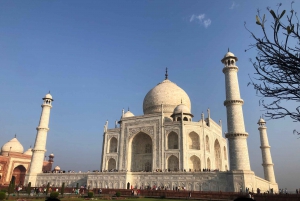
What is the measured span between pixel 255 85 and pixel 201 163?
20.4m

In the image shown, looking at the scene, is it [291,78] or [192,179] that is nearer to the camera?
[291,78]


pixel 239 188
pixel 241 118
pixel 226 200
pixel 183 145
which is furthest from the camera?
pixel 183 145

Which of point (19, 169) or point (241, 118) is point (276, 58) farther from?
point (19, 169)

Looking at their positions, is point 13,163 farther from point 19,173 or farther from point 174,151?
point 174,151

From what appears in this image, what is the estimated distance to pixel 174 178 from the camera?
69.4 ft

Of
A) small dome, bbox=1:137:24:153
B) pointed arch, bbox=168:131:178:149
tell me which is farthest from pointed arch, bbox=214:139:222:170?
small dome, bbox=1:137:24:153

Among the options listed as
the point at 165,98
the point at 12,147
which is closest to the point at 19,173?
the point at 12,147

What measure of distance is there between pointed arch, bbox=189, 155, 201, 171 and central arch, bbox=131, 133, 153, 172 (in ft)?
14.6

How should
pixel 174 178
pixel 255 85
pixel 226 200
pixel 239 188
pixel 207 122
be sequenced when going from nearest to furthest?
pixel 255 85
pixel 226 200
pixel 239 188
pixel 174 178
pixel 207 122

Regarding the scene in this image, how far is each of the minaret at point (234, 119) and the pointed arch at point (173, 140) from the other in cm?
796

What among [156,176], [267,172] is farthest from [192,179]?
[267,172]

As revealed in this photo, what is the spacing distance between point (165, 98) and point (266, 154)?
13.1 metres

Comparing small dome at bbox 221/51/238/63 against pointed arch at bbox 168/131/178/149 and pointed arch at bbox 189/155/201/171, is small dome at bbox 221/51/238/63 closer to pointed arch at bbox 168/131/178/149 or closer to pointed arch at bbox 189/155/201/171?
pointed arch at bbox 168/131/178/149

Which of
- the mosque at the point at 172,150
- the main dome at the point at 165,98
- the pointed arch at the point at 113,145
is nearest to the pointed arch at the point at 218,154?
the mosque at the point at 172,150
